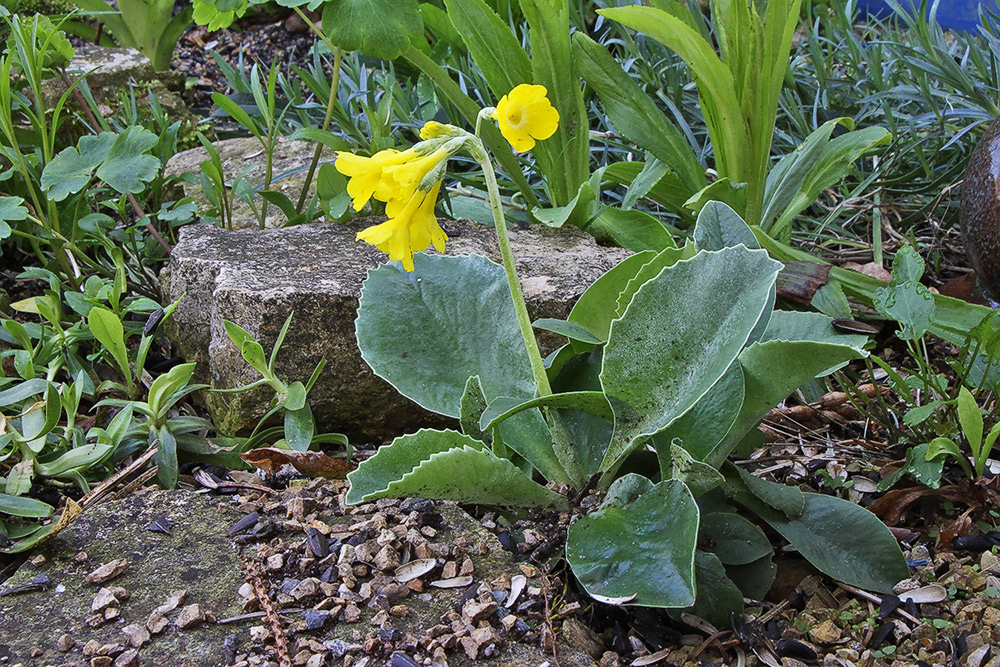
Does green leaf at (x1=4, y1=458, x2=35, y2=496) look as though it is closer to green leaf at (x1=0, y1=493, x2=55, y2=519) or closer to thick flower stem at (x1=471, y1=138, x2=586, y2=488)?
green leaf at (x1=0, y1=493, x2=55, y2=519)

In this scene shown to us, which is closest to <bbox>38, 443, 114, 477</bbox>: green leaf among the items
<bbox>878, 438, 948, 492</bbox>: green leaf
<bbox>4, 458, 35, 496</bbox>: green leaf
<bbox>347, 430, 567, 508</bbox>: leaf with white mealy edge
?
<bbox>4, 458, 35, 496</bbox>: green leaf

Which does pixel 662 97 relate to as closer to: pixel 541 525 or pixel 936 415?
pixel 936 415

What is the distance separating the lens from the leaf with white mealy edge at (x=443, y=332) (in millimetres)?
1450

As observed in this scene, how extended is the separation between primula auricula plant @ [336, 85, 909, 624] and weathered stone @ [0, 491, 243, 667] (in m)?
0.30

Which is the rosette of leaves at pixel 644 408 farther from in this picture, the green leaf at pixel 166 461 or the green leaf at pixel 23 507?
the green leaf at pixel 23 507

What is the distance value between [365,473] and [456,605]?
0.24 meters

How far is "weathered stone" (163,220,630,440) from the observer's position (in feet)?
5.89

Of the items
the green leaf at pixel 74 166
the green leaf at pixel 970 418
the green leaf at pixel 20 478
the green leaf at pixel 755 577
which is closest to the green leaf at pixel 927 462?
the green leaf at pixel 970 418

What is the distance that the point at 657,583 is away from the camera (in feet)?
3.66

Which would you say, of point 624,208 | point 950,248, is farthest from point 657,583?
point 950,248

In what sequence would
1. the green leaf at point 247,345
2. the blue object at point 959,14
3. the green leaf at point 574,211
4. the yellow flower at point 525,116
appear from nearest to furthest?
the yellow flower at point 525,116 < the green leaf at point 247,345 < the green leaf at point 574,211 < the blue object at point 959,14

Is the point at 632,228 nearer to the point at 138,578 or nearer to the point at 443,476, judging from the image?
the point at 443,476

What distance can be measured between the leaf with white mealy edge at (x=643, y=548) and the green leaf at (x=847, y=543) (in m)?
0.26

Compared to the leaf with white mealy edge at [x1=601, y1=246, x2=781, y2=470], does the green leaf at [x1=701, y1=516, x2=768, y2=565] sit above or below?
below
